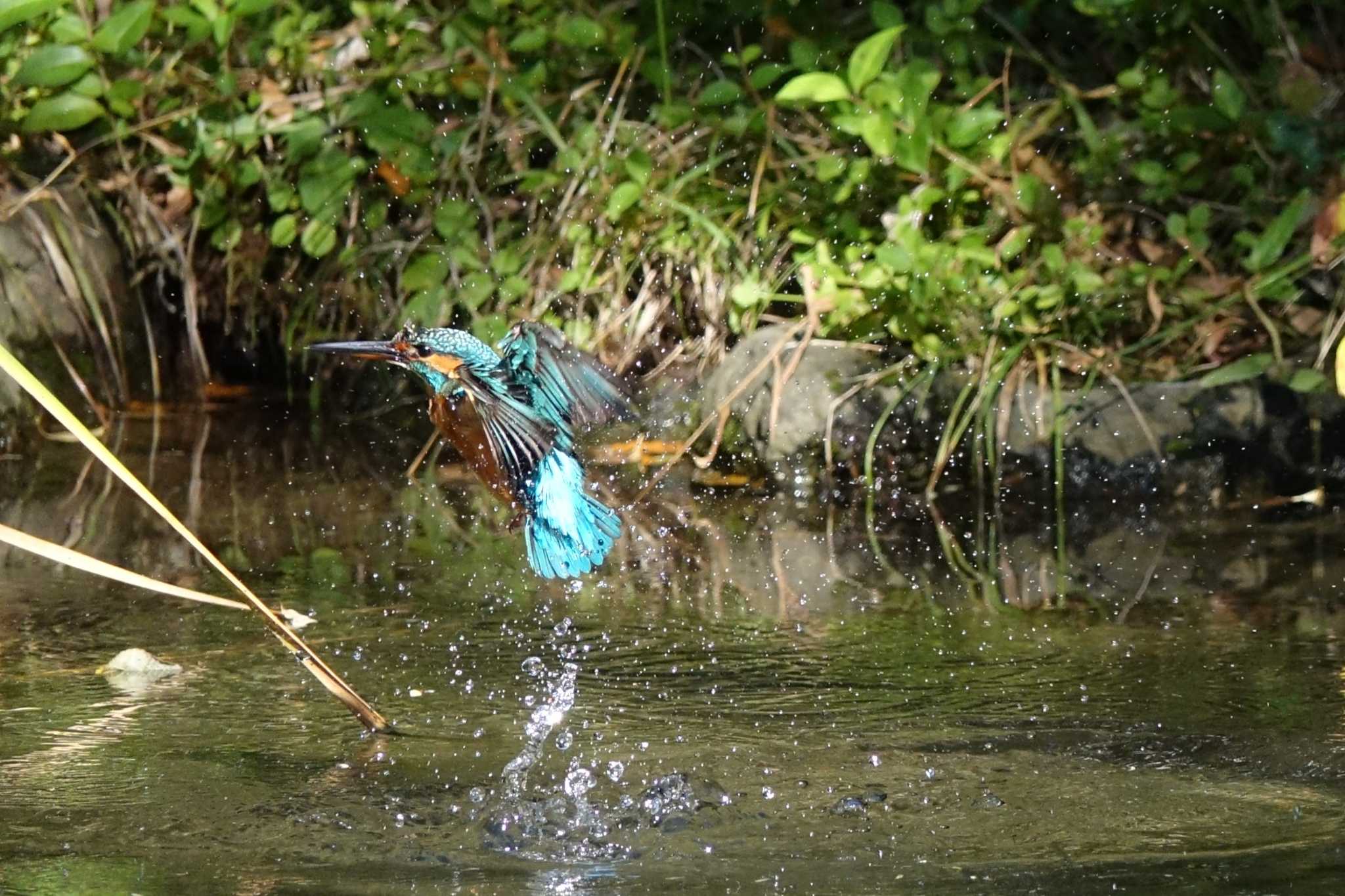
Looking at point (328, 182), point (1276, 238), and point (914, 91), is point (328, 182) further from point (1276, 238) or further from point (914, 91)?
point (1276, 238)

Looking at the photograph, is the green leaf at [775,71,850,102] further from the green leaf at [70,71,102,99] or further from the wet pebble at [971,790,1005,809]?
the wet pebble at [971,790,1005,809]

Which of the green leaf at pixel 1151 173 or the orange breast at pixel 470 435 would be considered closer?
the orange breast at pixel 470 435

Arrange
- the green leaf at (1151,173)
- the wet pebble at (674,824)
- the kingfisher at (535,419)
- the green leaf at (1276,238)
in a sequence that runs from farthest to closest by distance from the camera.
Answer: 1. the green leaf at (1151,173)
2. the green leaf at (1276,238)
3. the kingfisher at (535,419)
4. the wet pebble at (674,824)

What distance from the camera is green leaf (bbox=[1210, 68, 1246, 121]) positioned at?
4.81 metres

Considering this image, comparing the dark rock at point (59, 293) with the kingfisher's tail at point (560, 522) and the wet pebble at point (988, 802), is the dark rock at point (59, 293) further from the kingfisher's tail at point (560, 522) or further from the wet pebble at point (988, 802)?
the wet pebble at point (988, 802)

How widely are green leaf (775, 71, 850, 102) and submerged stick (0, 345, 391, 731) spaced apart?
8.30 ft

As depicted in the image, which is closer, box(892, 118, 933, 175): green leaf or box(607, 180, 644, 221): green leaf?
box(892, 118, 933, 175): green leaf

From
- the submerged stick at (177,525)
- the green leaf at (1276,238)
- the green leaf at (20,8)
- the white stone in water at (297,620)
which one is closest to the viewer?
the submerged stick at (177,525)

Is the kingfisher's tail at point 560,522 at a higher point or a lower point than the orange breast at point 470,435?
lower

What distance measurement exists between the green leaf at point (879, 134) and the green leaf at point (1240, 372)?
980mm

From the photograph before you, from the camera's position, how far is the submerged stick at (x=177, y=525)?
75.4 inches

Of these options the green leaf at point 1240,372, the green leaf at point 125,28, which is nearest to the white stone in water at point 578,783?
the green leaf at point 1240,372

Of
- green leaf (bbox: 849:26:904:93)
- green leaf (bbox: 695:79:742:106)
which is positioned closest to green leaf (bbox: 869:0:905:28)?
green leaf (bbox: 849:26:904:93)

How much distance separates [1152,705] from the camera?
274 cm
